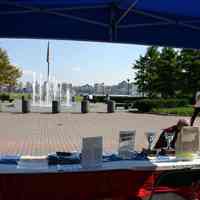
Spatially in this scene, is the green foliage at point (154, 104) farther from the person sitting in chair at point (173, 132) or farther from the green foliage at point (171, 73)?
the person sitting in chair at point (173, 132)

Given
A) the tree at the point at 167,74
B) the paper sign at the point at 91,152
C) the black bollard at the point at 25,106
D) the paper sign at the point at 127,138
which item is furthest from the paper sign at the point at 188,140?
the tree at the point at 167,74

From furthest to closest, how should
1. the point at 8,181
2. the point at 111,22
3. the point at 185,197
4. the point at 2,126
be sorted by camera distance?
the point at 2,126 → the point at 111,22 → the point at 185,197 → the point at 8,181

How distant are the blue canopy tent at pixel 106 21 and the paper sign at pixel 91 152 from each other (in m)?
1.80

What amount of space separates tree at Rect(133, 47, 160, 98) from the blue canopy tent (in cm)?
3611

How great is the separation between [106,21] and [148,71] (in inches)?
1579

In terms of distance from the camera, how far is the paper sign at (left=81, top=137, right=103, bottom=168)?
17.8 feet

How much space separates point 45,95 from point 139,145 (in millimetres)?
27360

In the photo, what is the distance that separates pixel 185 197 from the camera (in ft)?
19.3

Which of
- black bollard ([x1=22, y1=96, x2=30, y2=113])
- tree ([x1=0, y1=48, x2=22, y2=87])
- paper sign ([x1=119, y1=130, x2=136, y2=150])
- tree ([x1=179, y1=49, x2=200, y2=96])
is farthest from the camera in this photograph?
tree ([x1=0, y1=48, x2=22, y2=87])

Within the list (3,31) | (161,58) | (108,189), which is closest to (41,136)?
(3,31)

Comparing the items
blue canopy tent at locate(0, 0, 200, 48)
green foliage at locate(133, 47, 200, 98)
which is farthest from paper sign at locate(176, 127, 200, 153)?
green foliage at locate(133, 47, 200, 98)

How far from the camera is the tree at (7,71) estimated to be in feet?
180

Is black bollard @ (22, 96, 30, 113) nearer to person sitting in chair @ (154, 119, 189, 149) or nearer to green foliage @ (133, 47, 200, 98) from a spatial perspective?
green foliage @ (133, 47, 200, 98)

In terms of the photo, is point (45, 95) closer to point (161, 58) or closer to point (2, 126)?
point (161, 58)
